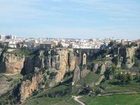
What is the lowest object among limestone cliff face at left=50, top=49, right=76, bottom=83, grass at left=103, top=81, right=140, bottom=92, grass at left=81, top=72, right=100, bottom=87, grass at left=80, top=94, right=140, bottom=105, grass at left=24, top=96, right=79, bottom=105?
grass at left=24, top=96, right=79, bottom=105

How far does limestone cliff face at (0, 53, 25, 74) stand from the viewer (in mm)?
143000

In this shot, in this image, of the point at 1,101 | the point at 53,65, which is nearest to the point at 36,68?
the point at 53,65

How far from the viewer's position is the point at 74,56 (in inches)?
5468

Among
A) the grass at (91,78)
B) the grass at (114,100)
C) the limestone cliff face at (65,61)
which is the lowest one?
the grass at (114,100)

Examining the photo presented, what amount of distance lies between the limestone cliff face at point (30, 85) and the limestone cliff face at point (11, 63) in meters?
13.2

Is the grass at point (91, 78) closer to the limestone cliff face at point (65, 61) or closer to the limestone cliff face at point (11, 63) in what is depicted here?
the limestone cliff face at point (65, 61)

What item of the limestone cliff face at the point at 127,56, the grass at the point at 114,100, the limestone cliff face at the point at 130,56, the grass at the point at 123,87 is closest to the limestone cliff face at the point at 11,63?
the limestone cliff face at the point at 127,56

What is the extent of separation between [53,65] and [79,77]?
1567cm

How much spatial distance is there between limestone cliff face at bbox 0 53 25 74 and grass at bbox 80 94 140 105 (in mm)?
37470

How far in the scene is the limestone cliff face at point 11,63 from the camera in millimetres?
143000

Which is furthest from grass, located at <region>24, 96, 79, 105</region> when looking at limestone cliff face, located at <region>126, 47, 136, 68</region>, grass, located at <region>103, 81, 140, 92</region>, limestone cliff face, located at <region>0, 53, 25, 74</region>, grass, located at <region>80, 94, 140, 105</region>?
limestone cliff face, located at <region>0, 53, 25, 74</region>

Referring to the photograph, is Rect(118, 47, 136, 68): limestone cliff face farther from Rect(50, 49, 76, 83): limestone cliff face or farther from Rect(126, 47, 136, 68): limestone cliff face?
Rect(50, 49, 76, 83): limestone cliff face

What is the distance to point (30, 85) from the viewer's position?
12788 cm

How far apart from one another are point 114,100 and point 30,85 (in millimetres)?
26885
